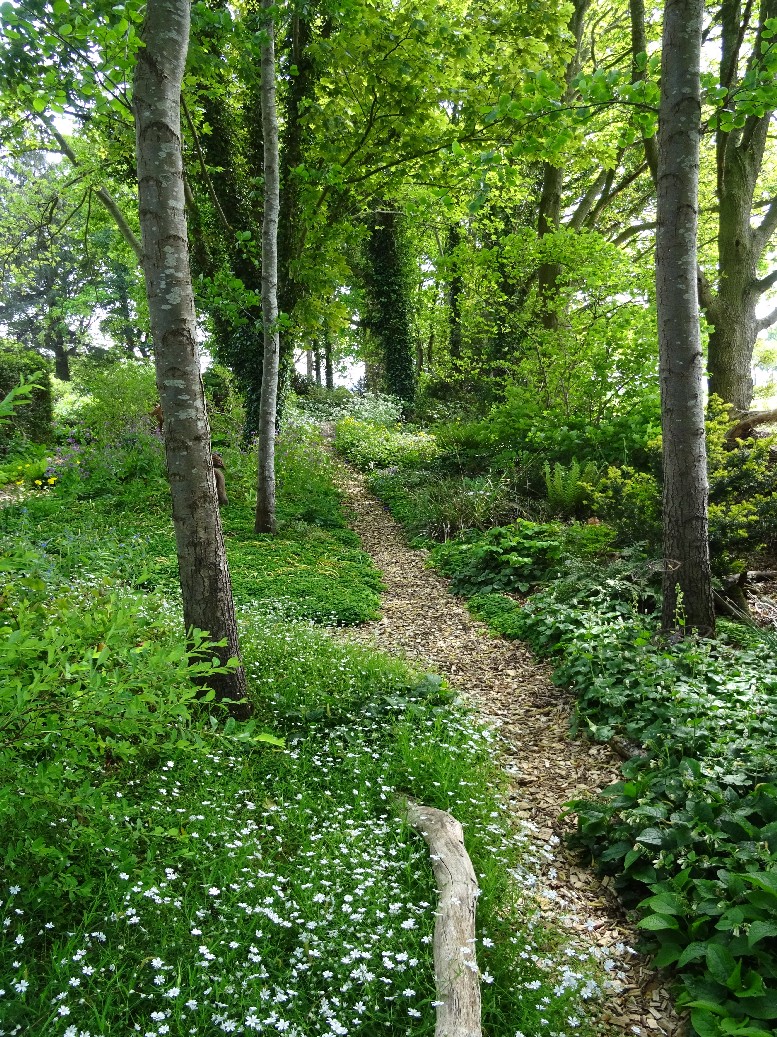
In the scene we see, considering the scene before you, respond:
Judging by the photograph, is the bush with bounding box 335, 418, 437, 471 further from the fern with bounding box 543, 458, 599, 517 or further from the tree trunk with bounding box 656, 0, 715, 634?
the tree trunk with bounding box 656, 0, 715, 634

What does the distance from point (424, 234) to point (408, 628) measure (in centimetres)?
2119

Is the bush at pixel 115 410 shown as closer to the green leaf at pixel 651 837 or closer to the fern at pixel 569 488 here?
the fern at pixel 569 488

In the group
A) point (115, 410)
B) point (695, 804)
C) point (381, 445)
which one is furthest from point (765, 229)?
point (115, 410)

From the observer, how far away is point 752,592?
6.40 metres

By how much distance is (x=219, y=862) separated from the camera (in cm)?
271

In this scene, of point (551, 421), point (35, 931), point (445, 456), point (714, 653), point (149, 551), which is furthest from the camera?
point (445, 456)

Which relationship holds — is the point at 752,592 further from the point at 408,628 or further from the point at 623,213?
the point at 623,213

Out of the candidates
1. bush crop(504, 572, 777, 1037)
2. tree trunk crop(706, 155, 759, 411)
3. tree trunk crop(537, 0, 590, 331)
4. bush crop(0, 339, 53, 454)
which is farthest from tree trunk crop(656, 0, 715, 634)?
bush crop(0, 339, 53, 454)

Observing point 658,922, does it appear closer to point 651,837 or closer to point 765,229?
point 651,837

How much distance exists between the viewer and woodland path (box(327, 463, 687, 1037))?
104 inches

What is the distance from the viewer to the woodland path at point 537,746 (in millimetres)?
2650

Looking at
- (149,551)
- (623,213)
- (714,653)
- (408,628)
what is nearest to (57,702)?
(714,653)

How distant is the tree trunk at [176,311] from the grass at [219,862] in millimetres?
650

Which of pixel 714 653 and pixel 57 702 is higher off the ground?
pixel 57 702
